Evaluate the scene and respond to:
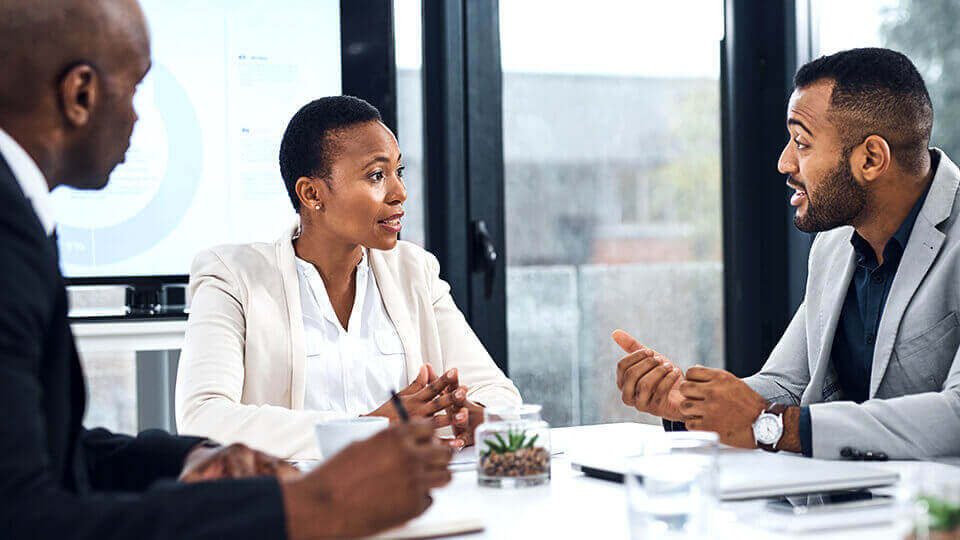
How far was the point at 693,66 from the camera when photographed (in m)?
3.48

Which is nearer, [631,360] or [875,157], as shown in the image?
[631,360]

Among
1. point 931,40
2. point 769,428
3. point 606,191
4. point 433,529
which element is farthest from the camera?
point 606,191

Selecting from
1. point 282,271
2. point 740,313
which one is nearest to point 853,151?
point 282,271

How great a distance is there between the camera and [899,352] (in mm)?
1781

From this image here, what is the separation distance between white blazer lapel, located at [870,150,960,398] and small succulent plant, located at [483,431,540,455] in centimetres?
89

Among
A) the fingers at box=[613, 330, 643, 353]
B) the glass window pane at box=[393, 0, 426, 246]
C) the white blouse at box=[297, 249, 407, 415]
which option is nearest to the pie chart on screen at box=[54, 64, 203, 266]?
the glass window pane at box=[393, 0, 426, 246]

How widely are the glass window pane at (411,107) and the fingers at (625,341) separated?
1390mm

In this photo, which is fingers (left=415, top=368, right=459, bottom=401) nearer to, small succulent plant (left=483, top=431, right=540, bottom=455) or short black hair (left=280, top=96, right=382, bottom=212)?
small succulent plant (left=483, top=431, right=540, bottom=455)

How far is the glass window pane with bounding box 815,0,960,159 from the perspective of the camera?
9.63ft

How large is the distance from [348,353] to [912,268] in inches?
47.4

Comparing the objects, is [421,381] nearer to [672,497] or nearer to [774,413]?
[774,413]

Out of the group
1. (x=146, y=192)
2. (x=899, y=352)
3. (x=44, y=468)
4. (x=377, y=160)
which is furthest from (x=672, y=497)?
(x=146, y=192)

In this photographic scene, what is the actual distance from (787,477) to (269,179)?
206 centimetres

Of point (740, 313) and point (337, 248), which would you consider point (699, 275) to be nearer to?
point (740, 313)
